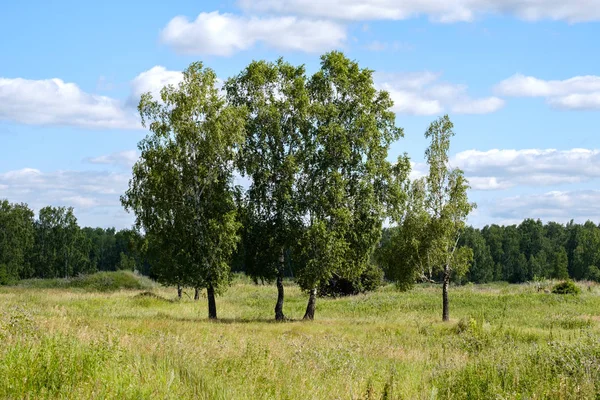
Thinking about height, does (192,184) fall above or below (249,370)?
above

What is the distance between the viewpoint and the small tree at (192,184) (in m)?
32.6

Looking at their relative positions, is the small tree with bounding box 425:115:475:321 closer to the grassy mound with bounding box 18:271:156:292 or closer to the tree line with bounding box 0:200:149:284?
the grassy mound with bounding box 18:271:156:292

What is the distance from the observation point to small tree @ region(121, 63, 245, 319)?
3256 centimetres

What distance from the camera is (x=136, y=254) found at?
9388cm

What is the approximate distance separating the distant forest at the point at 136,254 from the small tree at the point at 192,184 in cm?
5175

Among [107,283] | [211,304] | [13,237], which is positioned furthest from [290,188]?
[13,237]

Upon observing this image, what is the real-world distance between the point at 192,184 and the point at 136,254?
6435cm

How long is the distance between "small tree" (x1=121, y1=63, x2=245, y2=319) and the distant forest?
51749 mm

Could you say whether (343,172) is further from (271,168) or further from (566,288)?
(566,288)

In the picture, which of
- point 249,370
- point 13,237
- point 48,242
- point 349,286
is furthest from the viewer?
point 48,242

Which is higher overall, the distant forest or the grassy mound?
the distant forest

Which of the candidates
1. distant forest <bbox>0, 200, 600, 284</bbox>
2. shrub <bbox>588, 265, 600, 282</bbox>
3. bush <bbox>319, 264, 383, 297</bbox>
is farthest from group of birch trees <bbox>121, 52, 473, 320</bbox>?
shrub <bbox>588, 265, 600, 282</bbox>

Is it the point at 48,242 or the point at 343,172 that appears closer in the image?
the point at 343,172

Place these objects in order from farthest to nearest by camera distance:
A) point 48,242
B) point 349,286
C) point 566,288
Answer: point 48,242
point 349,286
point 566,288
